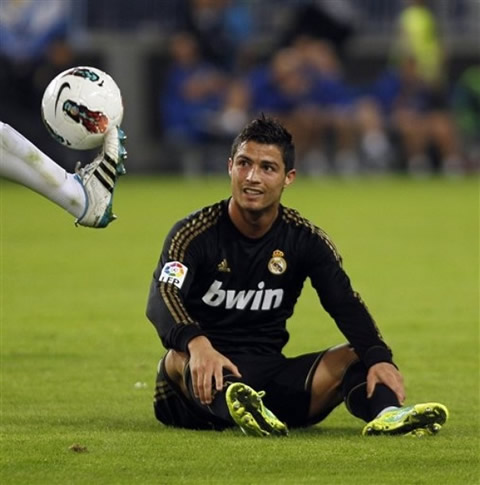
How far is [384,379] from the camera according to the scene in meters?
7.86

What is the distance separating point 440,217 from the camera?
22.8 metres

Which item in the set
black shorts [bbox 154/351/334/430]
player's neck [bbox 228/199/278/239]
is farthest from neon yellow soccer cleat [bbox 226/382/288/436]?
player's neck [bbox 228/199/278/239]

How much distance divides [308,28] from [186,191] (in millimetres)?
6763

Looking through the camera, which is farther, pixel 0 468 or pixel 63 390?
pixel 63 390

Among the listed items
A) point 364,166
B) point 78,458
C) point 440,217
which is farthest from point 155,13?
point 78,458

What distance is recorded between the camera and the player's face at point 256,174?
7.87 m

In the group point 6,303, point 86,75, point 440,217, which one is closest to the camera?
point 86,75

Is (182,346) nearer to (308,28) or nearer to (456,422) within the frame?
(456,422)

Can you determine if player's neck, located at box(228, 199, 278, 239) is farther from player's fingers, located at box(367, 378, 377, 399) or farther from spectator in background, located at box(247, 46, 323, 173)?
spectator in background, located at box(247, 46, 323, 173)

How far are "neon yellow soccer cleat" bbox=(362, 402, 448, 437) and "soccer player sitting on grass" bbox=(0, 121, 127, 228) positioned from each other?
1.59 m

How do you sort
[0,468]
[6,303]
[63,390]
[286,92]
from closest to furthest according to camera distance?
[0,468]
[63,390]
[6,303]
[286,92]

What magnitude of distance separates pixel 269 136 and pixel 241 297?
0.79m

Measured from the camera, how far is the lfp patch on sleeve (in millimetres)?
7832

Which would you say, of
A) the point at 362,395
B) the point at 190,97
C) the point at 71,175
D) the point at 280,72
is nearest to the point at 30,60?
the point at 190,97
